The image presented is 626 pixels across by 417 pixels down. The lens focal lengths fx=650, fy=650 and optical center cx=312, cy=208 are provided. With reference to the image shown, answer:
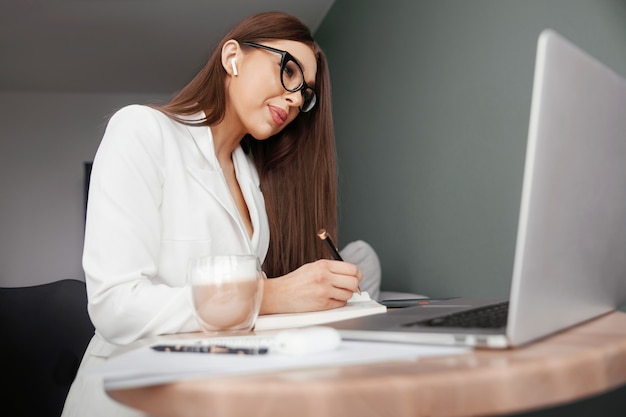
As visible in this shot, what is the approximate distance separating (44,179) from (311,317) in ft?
20.6

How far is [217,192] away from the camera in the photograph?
141 centimetres

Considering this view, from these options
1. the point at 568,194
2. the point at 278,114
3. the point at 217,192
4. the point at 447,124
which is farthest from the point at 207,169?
the point at 447,124

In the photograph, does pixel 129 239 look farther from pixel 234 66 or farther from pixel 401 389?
pixel 401 389

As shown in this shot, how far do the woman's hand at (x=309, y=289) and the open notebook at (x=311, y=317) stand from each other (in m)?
0.02

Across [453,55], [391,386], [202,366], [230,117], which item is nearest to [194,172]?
[230,117]

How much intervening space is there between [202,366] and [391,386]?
0.18 meters

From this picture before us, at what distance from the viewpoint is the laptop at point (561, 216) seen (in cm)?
58

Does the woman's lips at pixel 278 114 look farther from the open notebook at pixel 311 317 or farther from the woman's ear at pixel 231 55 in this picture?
the open notebook at pixel 311 317

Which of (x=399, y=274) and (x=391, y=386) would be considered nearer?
(x=391, y=386)

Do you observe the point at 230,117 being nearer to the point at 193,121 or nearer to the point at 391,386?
the point at 193,121

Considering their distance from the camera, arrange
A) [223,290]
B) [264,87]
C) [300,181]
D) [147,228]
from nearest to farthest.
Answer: [223,290], [147,228], [264,87], [300,181]

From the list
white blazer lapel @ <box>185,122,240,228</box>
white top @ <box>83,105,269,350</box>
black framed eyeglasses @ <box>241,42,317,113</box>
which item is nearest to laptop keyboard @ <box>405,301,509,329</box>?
white top @ <box>83,105,269,350</box>

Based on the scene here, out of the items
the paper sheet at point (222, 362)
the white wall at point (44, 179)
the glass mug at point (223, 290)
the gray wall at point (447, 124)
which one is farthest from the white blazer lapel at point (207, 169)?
the white wall at point (44, 179)

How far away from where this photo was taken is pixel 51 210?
662 cm
